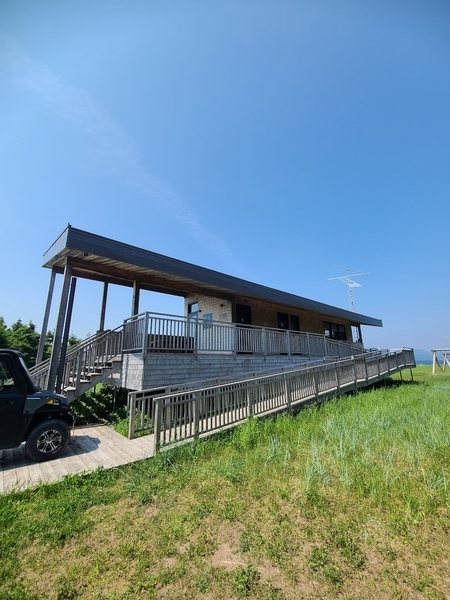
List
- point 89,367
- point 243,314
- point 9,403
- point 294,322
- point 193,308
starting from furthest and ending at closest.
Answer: point 294,322 → point 193,308 → point 243,314 → point 89,367 → point 9,403

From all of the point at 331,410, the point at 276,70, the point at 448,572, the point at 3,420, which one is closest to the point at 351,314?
the point at 331,410

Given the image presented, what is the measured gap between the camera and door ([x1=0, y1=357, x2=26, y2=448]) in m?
4.38

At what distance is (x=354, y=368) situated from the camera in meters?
11.1

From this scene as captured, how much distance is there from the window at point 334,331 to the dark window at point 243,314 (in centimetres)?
828

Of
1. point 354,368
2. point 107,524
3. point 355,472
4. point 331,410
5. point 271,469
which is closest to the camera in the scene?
point 107,524

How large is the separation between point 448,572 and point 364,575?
0.75 metres

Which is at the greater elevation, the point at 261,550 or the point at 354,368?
the point at 354,368

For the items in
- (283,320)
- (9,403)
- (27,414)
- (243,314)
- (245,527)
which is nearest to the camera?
(245,527)

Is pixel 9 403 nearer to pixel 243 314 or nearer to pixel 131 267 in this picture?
pixel 131 267

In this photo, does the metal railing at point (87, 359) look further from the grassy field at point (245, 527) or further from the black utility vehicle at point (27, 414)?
the grassy field at point (245, 527)

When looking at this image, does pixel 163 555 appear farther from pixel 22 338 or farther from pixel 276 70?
pixel 22 338

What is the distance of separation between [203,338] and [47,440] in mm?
5201

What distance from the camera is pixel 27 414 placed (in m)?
4.62

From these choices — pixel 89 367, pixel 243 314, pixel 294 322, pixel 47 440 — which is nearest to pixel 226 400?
pixel 47 440
